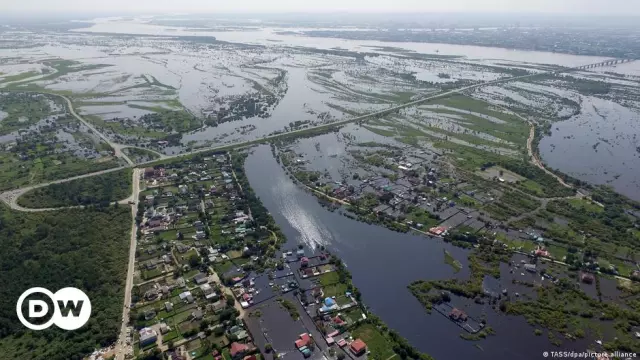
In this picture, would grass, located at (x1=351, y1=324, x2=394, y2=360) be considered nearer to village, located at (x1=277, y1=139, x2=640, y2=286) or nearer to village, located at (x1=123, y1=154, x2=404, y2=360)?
village, located at (x1=123, y1=154, x2=404, y2=360)

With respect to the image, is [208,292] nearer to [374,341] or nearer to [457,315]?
[374,341]

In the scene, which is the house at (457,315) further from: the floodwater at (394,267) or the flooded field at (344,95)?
the flooded field at (344,95)

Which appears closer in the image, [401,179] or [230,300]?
[230,300]

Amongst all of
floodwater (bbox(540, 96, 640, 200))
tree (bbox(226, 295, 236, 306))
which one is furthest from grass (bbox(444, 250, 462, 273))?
floodwater (bbox(540, 96, 640, 200))

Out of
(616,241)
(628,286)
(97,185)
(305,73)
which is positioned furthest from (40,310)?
(305,73)

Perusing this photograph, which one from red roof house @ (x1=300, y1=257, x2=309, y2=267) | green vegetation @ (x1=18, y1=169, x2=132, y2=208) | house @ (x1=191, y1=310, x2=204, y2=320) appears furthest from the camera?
green vegetation @ (x1=18, y1=169, x2=132, y2=208)

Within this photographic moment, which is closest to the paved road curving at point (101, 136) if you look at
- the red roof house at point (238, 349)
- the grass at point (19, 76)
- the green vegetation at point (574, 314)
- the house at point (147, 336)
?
the grass at point (19, 76)

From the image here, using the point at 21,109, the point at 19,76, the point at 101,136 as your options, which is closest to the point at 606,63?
the point at 101,136
